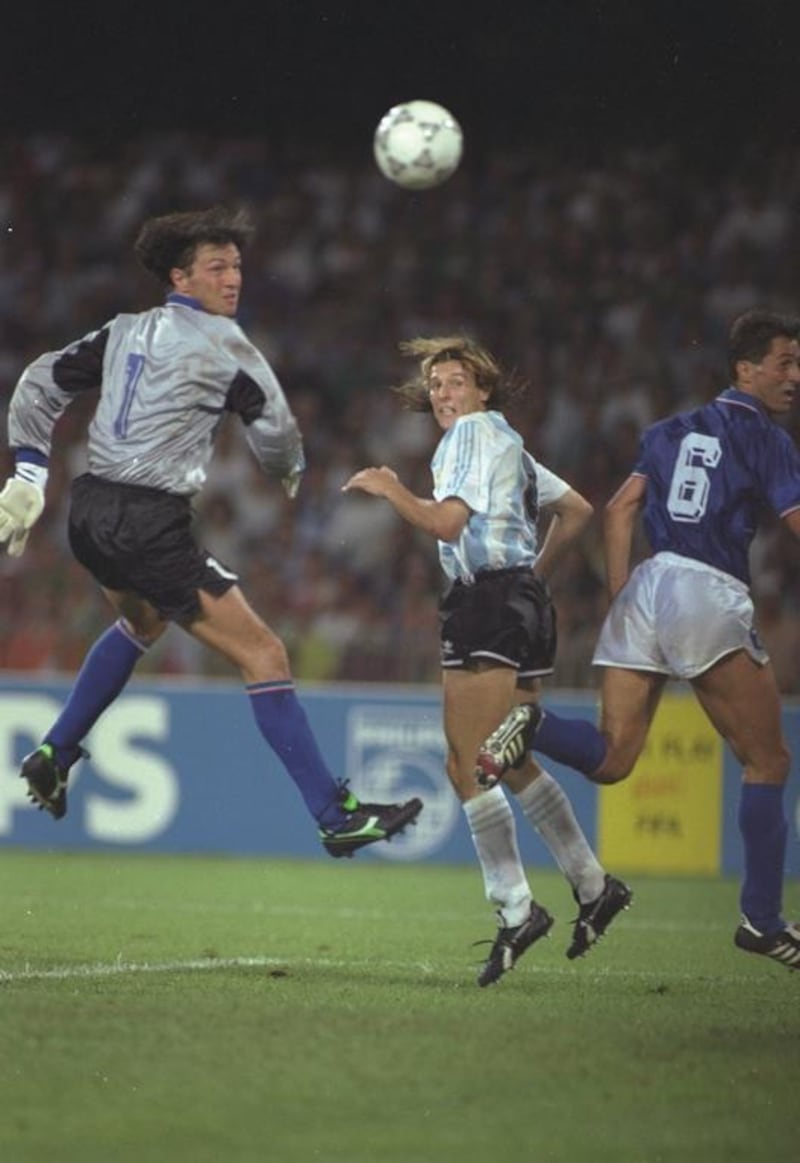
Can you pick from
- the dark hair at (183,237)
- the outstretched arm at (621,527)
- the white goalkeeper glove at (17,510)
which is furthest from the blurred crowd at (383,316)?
the white goalkeeper glove at (17,510)

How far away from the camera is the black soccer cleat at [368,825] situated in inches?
266

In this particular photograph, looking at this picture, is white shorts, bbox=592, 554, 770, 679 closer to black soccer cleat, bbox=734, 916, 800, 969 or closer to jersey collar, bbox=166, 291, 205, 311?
black soccer cleat, bbox=734, 916, 800, 969

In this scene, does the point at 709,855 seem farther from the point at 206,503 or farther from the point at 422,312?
the point at 422,312

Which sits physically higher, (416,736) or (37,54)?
(37,54)

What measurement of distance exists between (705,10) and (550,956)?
471 inches

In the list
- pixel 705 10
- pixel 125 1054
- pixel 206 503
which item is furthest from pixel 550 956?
pixel 705 10

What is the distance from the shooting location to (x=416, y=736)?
12734mm

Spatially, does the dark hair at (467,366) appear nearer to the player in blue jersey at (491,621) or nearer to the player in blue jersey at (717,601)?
the player in blue jersey at (491,621)

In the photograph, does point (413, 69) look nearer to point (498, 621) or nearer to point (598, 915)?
point (498, 621)

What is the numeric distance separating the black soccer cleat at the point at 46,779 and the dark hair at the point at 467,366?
172 centimetres

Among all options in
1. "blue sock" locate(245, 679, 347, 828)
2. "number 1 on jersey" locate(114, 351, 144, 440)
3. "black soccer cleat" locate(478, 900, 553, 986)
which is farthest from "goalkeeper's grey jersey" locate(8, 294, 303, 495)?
"black soccer cleat" locate(478, 900, 553, 986)

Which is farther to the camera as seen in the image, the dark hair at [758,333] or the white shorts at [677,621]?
the dark hair at [758,333]

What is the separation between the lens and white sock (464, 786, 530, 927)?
6.89 meters

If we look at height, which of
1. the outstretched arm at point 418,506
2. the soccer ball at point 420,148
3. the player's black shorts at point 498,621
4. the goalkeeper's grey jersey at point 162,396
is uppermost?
the soccer ball at point 420,148
